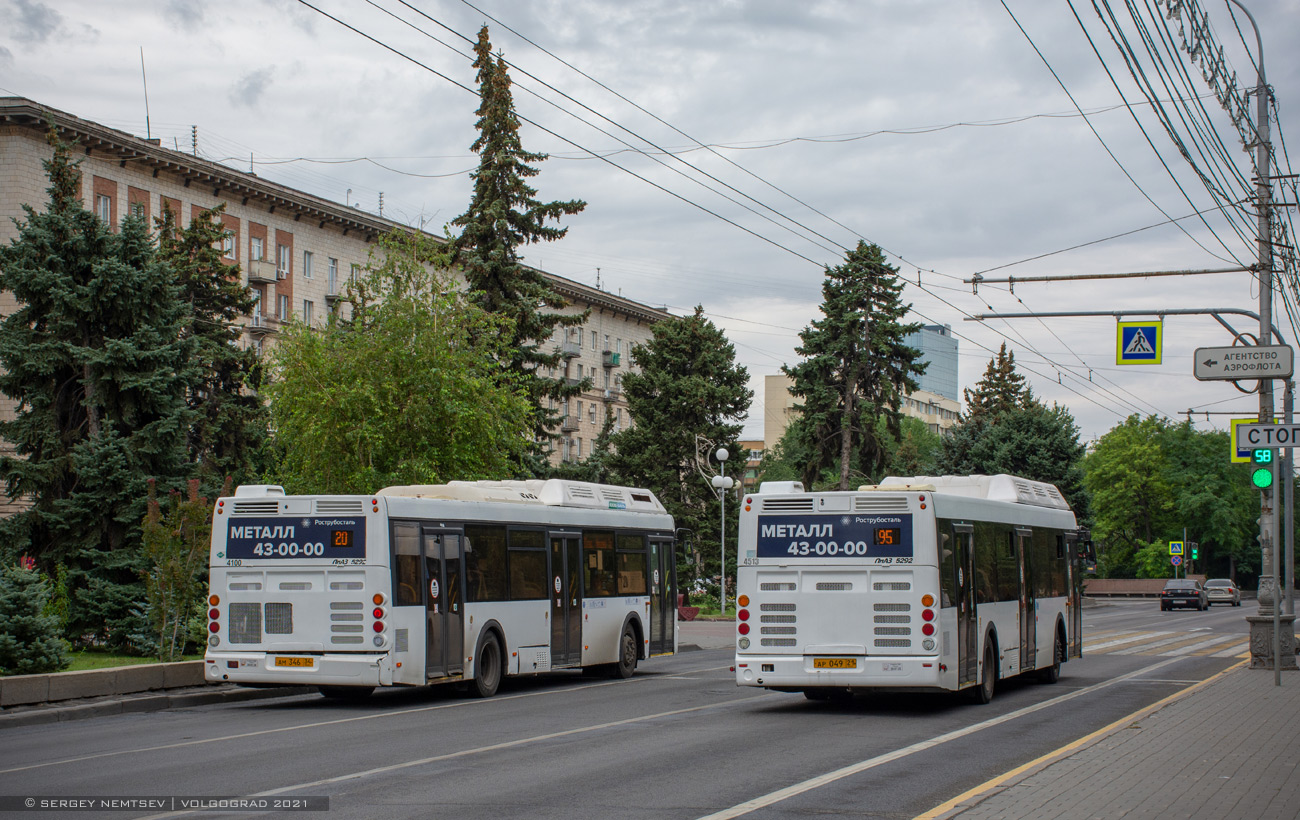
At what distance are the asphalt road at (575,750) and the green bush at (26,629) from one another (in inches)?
79.2

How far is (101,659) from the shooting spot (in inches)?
872

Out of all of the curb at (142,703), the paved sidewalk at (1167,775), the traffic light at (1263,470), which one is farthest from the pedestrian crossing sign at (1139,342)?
the curb at (142,703)

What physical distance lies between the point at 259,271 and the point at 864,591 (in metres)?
55.0

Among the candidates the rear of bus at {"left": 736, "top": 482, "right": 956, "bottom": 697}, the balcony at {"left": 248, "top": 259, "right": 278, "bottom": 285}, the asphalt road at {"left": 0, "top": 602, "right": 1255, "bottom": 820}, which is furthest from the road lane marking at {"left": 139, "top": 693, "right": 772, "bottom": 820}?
the balcony at {"left": 248, "top": 259, "right": 278, "bottom": 285}

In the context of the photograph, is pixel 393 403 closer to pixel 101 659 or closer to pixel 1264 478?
pixel 101 659

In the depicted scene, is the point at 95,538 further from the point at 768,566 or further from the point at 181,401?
the point at 768,566

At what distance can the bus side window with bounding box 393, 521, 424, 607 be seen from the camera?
18.1 m

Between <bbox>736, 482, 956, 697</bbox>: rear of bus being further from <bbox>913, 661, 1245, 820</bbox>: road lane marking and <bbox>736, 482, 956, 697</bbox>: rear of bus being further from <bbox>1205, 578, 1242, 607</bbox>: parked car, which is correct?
<bbox>1205, 578, 1242, 607</bbox>: parked car

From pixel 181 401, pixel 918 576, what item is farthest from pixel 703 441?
pixel 918 576

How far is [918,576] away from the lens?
16.5 metres

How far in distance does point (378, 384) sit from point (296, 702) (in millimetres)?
12452

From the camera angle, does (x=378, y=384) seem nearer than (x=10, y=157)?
Yes

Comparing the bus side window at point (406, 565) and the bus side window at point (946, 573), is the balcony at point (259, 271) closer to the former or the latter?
the bus side window at point (406, 565)

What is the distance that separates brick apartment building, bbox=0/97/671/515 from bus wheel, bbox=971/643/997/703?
3315 cm
